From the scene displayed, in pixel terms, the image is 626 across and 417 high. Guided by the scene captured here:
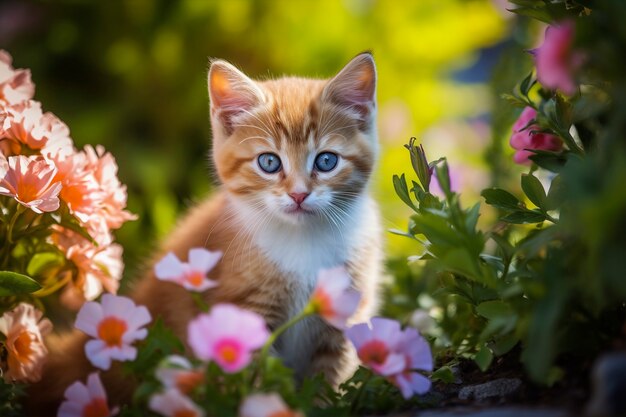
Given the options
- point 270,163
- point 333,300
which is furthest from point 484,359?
point 270,163

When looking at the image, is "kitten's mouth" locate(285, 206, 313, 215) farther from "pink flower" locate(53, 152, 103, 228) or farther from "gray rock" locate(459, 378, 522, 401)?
"gray rock" locate(459, 378, 522, 401)

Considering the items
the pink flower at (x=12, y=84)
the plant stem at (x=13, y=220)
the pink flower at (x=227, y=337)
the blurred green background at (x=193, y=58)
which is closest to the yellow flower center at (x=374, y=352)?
the pink flower at (x=227, y=337)

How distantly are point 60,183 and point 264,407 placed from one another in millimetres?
632

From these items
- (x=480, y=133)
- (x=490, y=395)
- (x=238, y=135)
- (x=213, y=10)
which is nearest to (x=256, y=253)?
(x=238, y=135)

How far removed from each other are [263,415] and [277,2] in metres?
2.56

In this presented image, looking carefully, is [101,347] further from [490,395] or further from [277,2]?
[277,2]

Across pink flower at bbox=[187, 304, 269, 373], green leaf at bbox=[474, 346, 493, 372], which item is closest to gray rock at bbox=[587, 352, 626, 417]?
green leaf at bbox=[474, 346, 493, 372]

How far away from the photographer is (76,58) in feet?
10.5

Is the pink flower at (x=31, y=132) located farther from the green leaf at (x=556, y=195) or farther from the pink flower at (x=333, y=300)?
the green leaf at (x=556, y=195)

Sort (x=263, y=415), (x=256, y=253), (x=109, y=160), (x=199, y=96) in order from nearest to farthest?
(x=263, y=415) → (x=109, y=160) → (x=256, y=253) → (x=199, y=96)

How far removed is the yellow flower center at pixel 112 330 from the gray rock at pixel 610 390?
2.38 ft

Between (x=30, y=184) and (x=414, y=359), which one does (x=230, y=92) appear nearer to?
(x=30, y=184)

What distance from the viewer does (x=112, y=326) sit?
3.80 ft

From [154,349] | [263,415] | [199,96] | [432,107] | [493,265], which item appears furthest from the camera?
[432,107]
